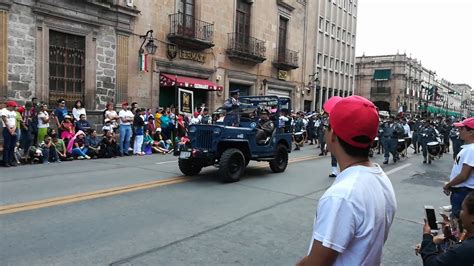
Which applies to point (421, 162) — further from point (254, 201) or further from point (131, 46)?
→ point (131, 46)

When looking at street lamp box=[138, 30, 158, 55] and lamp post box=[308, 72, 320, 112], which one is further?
lamp post box=[308, 72, 320, 112]

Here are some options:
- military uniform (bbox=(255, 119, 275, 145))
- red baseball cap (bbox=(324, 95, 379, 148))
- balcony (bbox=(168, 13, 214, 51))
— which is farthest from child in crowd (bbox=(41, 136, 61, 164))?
red baseball cap (bbox=(324, 95, 379, 148))

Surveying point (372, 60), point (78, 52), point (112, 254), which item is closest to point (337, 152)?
point (112, 254)

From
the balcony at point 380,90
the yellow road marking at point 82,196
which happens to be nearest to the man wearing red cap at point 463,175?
the yellow road marking at point 82,196

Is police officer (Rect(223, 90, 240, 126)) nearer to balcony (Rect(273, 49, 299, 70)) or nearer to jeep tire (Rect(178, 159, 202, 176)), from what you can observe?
jeep tire (Rect(178, 159, 202, 176))

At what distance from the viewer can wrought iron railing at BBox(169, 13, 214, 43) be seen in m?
20.5

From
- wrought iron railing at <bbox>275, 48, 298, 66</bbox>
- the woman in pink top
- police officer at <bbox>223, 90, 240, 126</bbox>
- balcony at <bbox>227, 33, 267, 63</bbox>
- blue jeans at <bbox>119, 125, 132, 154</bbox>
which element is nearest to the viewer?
police officer at <bbox>223, 90, 240, 126</bbox>

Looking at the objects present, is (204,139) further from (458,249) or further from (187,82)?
(187,82)

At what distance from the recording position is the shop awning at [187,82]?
784 inches

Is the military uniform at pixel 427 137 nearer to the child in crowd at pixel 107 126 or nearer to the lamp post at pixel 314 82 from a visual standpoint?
the child in crowd at pixel 107 126

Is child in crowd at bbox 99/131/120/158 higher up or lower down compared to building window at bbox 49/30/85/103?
lower down

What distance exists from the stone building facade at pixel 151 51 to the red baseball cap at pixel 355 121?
14910 mm

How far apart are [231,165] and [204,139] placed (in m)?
0.94

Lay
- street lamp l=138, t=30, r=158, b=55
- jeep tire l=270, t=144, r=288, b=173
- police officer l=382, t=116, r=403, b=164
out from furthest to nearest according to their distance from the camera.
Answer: street lamp l=138, t=30, r=158, b=55 → police officer l=382, t=116, r=403, b=164 → jeep tire l=270, t=144, r=288, b=173
